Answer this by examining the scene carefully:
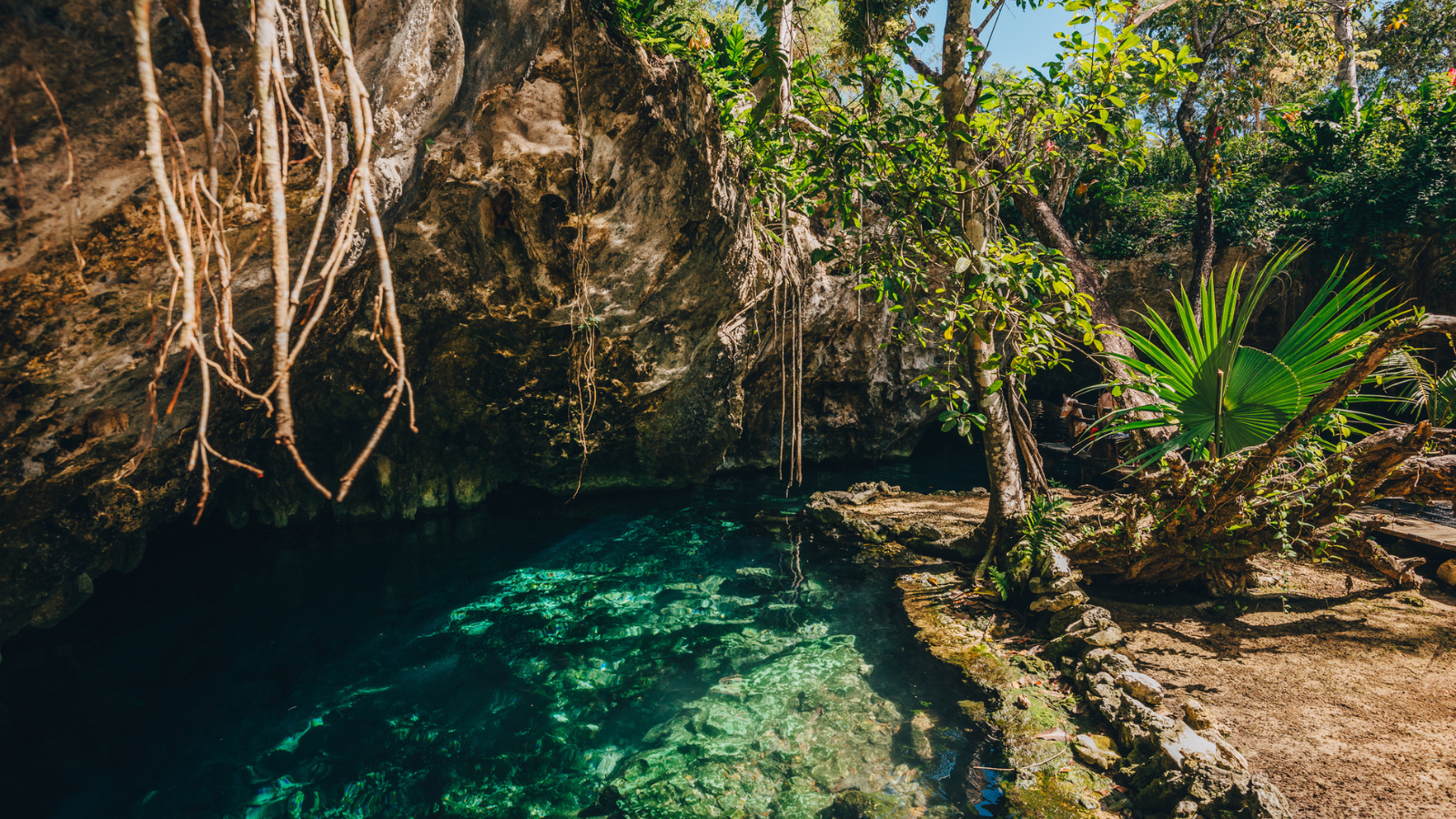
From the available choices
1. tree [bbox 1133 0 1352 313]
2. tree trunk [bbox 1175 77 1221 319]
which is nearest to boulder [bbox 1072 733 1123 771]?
tree [bbox 1133 0 1352 313]

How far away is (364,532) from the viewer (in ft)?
24.5

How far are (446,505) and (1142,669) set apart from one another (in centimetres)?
802

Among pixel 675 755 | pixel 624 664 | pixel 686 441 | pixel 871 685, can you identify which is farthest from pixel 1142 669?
pixel 686 441

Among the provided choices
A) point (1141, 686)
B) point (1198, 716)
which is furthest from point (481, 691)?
point (1198, 716)

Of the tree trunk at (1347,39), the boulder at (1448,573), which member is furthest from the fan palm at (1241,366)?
the tree trunk at (1347,39)

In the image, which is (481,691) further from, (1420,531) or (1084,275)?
(1084,275)

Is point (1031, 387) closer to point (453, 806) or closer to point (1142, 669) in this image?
point (1142, 669)

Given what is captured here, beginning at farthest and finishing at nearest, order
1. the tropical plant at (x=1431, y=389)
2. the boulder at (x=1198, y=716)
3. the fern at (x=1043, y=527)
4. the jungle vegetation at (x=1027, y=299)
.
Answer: the fern at (x=1043, y=527) → the tropical plant at (x=1431, y=389) → the jungle vegetation at (x=1027, y=299) → the boulder at (x=1198, y=716)

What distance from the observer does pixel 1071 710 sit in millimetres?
3537

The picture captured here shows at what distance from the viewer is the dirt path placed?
8.71 feet

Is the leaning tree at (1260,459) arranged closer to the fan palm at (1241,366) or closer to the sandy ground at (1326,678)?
the fan palm at (1241,366)

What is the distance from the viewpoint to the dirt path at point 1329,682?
8.71ft

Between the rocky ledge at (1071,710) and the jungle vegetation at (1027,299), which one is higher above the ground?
the jungle vegetation at (1027,299)

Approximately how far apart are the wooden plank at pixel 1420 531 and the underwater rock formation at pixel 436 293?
5.95 metres
